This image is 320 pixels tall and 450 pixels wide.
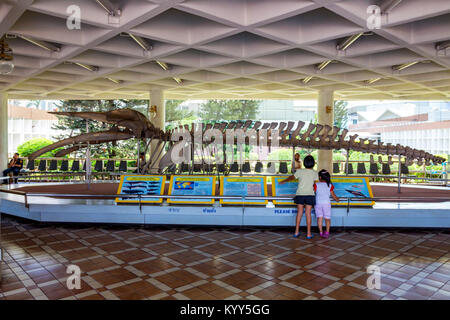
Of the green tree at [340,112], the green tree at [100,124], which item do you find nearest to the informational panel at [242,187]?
the green tree at [100,124]

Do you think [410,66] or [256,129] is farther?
[410,66]

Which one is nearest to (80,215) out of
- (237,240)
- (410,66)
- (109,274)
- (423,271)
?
(109,274)

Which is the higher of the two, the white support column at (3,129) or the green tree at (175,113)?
the green tree at (175,113)

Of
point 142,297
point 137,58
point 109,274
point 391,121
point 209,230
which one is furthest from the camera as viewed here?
point 391,121

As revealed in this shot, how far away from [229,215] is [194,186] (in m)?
1.14

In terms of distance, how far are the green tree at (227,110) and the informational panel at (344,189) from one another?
22.8m

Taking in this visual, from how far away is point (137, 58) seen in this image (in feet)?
37.4

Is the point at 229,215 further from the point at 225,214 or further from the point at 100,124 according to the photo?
the point at 100,124

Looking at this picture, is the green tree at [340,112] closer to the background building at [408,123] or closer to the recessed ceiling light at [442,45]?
the background building at [408,123]

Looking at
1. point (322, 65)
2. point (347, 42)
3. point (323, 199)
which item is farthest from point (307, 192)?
point (322, 65)

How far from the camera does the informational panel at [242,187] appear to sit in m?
7.56

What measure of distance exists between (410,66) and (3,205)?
14.6 m

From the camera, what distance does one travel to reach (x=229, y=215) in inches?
285
